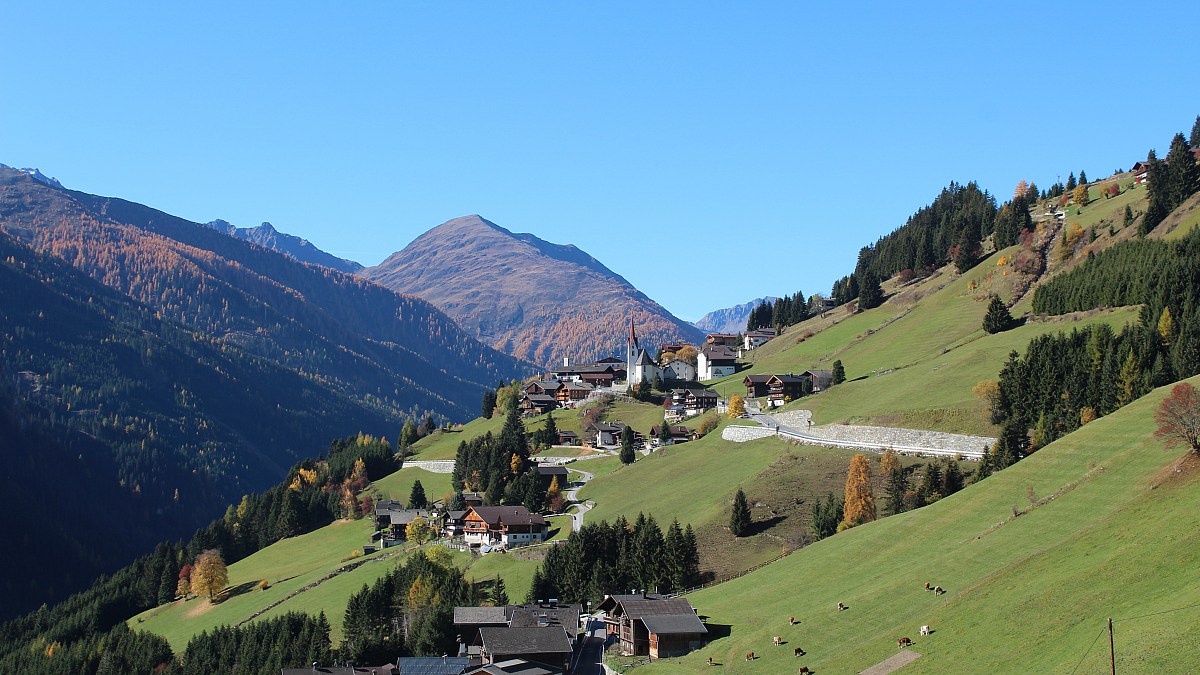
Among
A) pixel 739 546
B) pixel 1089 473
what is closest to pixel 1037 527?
pixel 1089 473

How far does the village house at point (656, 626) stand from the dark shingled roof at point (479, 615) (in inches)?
410

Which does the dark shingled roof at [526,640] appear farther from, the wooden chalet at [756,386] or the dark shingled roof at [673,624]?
the wooden chalet at [756,386]

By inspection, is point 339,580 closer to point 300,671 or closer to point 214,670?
point 214,670

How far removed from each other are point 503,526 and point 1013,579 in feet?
223

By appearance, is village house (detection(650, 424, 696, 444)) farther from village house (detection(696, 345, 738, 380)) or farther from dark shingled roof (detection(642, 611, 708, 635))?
dark shingled roof (detection(642, 611, 708, 635))

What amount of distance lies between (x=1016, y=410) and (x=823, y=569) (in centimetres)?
3333

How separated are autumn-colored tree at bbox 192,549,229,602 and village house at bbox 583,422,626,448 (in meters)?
54.0

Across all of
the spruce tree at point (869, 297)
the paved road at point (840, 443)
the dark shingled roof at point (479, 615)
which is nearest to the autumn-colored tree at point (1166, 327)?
the paved road at point (840, 443)

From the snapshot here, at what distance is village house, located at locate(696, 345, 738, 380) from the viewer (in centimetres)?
19088

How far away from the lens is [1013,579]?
53.2 m

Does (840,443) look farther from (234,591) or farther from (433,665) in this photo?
(234,591)

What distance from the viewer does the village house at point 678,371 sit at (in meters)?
188

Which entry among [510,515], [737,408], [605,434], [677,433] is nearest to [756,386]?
[737,408]

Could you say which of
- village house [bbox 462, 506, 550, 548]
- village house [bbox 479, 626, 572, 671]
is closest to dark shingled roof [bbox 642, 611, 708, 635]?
village house [bbox 479, 626, 572, 671]
